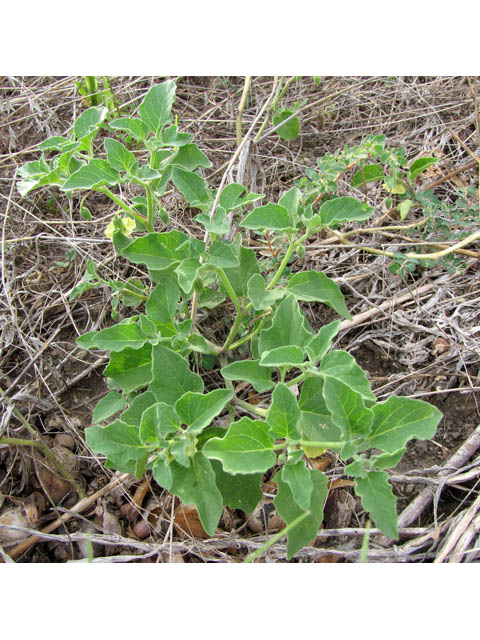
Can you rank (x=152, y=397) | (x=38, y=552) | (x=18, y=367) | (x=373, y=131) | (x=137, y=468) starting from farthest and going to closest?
(x=373, y=131) < (x=18, y=367) < (x=38, y=552) < (x=152, y=397) < (x=137, y=468)

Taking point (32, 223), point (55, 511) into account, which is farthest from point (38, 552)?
point (32, 223)

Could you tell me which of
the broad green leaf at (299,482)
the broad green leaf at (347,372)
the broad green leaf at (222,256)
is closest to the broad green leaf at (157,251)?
the broad green leaf at (222,256)

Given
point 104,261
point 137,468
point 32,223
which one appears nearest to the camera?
point 137,468

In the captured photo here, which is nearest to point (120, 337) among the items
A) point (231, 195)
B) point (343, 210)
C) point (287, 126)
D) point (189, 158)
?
point (231, 195)

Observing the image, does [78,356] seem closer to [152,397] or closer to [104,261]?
[104,261]

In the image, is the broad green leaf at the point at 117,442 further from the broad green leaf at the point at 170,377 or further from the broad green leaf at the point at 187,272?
the broad green leaf at the point at 187,272

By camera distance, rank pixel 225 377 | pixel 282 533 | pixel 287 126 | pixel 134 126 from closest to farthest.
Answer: pixel 282 533 → pixel 225 377 → pixel 134 126 → pixel 287 126

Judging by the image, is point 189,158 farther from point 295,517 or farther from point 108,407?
point 295,517

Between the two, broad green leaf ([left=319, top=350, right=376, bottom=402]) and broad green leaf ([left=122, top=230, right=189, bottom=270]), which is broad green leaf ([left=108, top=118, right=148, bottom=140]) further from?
broad green leaf ([left=319, top=350, right=376, bottom=402])
